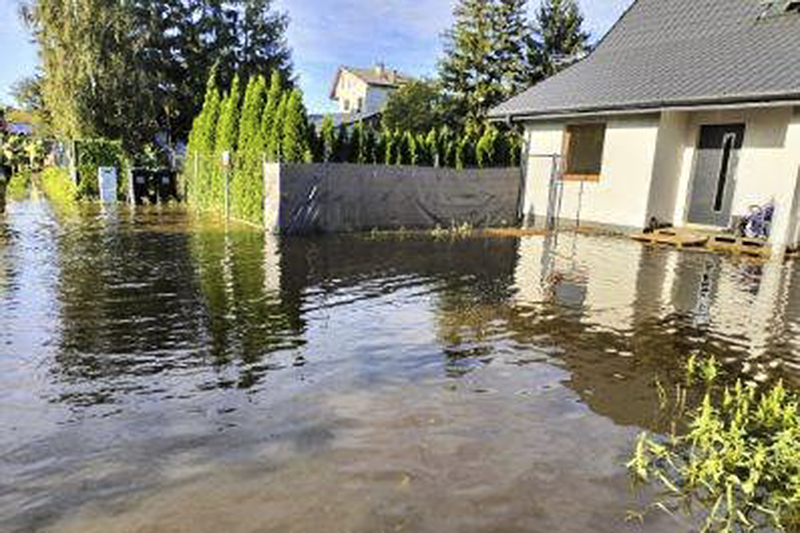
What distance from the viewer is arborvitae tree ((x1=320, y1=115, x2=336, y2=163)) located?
15.4 m

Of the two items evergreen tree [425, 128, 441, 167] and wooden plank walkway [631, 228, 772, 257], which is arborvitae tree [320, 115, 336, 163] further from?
wooden plank walkway [631, 228, 772, 257]

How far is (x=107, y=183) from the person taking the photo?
69.6ft

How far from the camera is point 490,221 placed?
17.8 metres

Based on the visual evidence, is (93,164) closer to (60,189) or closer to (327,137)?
(60,189)

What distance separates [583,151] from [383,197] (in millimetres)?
6732

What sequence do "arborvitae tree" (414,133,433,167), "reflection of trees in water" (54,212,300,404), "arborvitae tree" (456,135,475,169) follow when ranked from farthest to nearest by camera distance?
1. "arborvitae tree" (456,135,475,169)
2. "arborvitae tree" (414,133,433,167)
3. "reflection of trees in water" (54,212,300,404)

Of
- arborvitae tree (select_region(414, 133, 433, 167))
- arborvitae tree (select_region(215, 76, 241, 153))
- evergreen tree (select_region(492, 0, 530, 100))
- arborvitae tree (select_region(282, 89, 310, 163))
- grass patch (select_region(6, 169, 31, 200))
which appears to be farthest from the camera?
evergreen tree (select_region(492, 0, 530, 100))

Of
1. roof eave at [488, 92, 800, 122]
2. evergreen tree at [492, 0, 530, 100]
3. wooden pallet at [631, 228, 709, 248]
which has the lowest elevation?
wooden pallet at [631, 228, 709, 248]

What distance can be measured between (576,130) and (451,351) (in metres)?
13.3

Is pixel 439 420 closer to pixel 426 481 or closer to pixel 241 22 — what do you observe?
pixel 426 481

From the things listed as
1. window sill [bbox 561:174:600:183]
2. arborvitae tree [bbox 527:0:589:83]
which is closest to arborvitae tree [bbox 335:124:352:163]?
window sill [bbox 561:174:600:183]

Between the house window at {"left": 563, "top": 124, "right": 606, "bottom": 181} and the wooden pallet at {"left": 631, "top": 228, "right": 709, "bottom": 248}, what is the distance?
8.36 ft

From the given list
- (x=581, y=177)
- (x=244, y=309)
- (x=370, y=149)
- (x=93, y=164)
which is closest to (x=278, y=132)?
(x=370, y=149)

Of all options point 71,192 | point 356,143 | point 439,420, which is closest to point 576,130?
point 356,143
